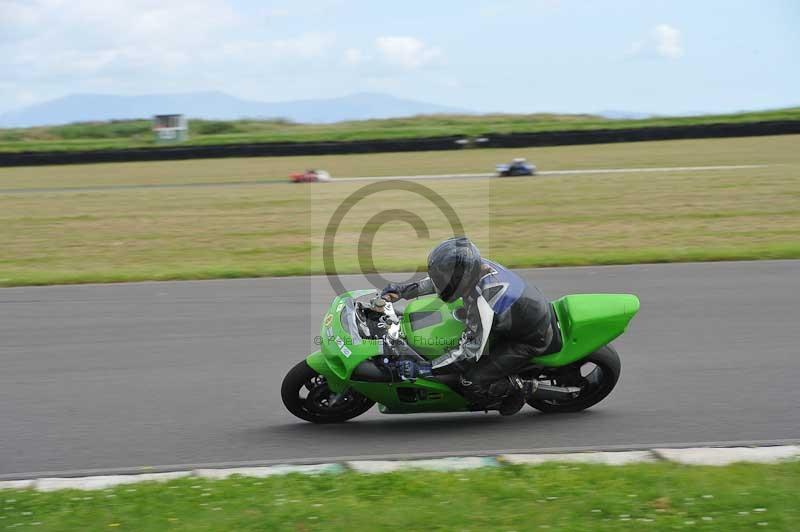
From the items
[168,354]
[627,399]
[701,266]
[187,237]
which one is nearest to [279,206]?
[187,237]

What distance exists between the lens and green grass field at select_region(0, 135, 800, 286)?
1384 cm

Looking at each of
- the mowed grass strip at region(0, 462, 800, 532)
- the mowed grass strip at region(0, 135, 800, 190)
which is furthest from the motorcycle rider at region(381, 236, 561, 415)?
the mowed grass strip at region(0, 135, 800, 190)

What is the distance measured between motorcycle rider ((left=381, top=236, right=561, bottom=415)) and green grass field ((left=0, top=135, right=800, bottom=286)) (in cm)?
670

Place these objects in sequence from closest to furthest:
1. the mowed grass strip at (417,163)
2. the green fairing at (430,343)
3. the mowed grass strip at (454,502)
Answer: the mowed grass strip at (454,502), the green fairing at (430,343), the mowed grass strip at (417,163)

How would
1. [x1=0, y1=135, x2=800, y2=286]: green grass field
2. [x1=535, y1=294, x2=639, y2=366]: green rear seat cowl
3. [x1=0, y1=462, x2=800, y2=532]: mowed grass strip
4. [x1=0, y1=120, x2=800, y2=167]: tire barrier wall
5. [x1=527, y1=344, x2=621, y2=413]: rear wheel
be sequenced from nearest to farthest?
[x1=0, y1=462, x2=800, y2=532]: mowed grass strip, [x1=535, y1=294, x2=639, y2=366]: green rear seat cowl, [x1=527, y1=344, x2=621, y2=413]: rear wheel, [x1=0, y1=135, x2=800, y2=286]: green grass field, [x1=0, y1=120, x2=800, y2=167]: tire barrier wall

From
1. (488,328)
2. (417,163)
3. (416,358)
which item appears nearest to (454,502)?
(488,328)

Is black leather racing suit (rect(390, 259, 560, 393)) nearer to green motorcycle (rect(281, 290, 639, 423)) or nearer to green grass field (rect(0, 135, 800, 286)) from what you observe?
green motorcycle (rect(281, 290, 639, 423))

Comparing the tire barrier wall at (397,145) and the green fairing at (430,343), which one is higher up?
the tire barrier wall at (397,145)

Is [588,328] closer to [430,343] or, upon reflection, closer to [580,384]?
[580,384]

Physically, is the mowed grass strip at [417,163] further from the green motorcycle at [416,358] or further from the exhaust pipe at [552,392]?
the exhaust pipe at [552,392]

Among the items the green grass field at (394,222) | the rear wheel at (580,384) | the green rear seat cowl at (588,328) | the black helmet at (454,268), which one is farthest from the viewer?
the green grass field at (394,222)

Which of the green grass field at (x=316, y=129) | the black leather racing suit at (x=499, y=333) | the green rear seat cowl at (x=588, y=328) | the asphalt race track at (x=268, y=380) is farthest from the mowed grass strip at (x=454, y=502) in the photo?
the green grass field at (x=316, y=129)

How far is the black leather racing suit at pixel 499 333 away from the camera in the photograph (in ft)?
20.1

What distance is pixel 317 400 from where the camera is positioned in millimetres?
6543
